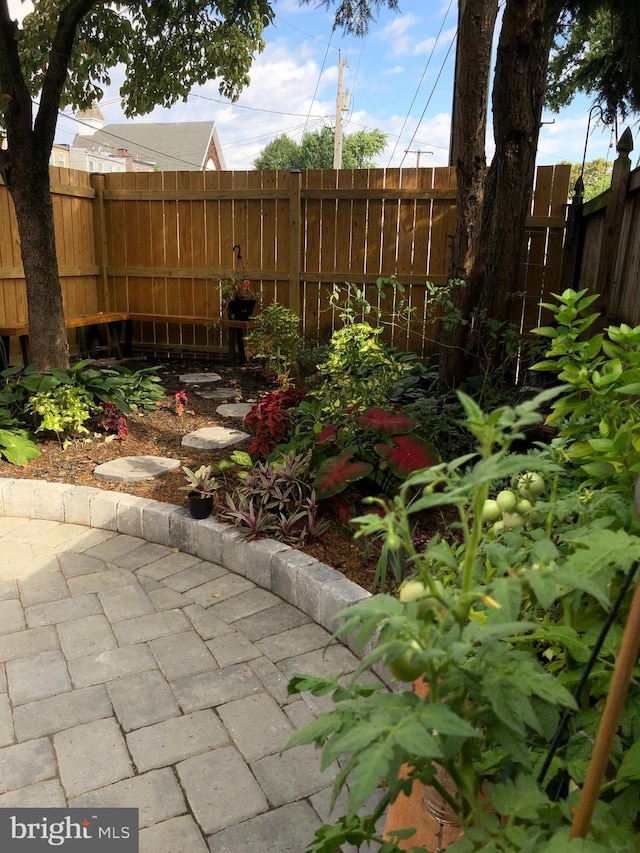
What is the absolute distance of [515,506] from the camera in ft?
3.68

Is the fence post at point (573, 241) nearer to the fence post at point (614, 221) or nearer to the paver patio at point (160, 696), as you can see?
the fence post at point (614, 221)

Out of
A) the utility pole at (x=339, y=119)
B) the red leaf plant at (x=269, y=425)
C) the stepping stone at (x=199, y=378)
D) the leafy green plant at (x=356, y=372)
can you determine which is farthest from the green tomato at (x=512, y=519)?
the utility pole at (x=339, y=119)

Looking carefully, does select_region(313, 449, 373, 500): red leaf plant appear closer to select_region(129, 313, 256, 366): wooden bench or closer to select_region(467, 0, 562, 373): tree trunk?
select_region(467, 0, 562, 373): tree trunk

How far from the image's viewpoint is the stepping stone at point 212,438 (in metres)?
4.32

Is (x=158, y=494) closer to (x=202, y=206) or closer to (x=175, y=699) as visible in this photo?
(x=175, y=699)

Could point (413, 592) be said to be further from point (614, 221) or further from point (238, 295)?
point (238, 295)

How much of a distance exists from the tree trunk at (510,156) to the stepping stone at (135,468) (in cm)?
210

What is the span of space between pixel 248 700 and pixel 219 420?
302 centimetres

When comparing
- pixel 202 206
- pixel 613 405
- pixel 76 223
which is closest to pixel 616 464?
pixel 613 405

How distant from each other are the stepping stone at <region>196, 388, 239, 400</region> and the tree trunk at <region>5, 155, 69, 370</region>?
3.97 feet

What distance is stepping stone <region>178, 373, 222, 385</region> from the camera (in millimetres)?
6395

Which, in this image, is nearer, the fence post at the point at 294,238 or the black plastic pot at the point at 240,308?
the fence post at the point at 294,238

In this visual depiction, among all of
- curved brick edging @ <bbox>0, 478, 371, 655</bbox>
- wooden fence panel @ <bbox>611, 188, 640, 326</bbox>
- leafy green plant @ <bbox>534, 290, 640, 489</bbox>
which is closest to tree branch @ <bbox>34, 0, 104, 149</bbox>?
curved brick edging @ <bbox>0, 478, 371, 655</bbox>

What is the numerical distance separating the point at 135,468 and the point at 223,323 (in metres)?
3.39
